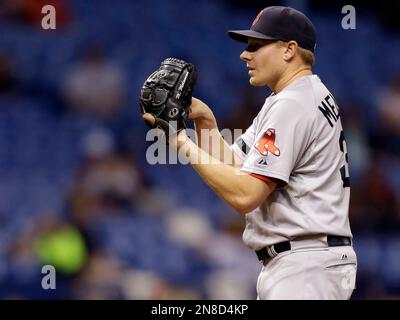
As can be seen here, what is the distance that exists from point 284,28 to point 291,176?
0.49 meters

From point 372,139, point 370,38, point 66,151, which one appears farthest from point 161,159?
point 370,38

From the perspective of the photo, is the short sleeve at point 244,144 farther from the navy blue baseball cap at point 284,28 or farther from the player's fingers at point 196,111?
the navy blue baseball cap at point 284,28

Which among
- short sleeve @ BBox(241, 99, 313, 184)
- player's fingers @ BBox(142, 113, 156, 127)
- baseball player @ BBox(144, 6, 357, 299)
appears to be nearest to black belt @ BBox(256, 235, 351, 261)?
baseball player @ BBox(144, 6, 357, 299)

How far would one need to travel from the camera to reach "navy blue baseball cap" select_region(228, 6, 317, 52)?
2742 mm

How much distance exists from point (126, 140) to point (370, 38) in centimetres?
248

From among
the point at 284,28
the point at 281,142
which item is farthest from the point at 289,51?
the point at 281,142

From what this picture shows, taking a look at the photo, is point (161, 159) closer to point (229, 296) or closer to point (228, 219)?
point (228, 219)

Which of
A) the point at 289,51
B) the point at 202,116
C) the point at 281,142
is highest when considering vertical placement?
the point at 289,51

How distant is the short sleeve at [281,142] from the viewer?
2.57 meters

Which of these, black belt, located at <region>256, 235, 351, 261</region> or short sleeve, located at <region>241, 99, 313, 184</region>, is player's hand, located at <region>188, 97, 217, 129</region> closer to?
short sleeve, located at <region>241, 99, 313, 184</region>

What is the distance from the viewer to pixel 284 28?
274 cm

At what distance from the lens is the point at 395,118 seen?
678 cm

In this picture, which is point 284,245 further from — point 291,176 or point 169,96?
point 169,96

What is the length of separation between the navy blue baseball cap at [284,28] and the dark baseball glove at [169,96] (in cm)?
25
